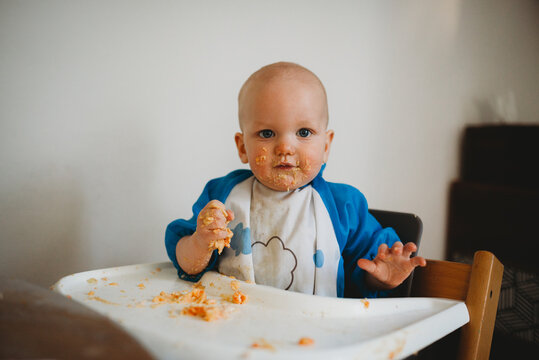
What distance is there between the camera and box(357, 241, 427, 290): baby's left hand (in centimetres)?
64

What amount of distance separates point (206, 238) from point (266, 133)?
0.26 metres

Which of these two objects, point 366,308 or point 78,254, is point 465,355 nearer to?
point 366,308

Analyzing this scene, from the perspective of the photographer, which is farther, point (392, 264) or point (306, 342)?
point (392, 264)

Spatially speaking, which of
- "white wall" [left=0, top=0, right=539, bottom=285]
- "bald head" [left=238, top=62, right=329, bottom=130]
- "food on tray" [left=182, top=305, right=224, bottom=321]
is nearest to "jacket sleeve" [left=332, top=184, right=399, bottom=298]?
"bald head" [left=238, top=62, right=329, bottom=130]

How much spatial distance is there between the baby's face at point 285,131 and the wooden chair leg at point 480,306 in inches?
14.1

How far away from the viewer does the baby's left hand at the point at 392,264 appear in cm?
64

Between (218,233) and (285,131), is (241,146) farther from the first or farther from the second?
(218,233)

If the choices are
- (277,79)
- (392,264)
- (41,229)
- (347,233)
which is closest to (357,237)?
(347,233)

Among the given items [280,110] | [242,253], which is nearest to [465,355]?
Result: [242,253]

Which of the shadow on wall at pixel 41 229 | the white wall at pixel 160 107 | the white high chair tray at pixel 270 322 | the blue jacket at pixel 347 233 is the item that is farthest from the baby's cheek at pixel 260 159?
the shadow on wall at pixel 41 229

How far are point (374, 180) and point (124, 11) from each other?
106 centimetres

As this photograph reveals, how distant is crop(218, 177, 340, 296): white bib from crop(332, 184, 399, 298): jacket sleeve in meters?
0.05

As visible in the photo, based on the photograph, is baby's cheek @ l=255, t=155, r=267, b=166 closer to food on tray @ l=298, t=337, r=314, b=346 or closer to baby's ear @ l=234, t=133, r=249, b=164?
baby's ear @ l=234, t=133, r=249, b=164

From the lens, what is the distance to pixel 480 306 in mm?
620
